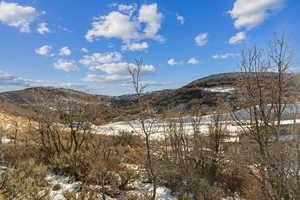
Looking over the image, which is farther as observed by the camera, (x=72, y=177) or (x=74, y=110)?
(x=74, y=110)

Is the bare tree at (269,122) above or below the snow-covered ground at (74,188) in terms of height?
above

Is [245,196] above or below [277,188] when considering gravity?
below

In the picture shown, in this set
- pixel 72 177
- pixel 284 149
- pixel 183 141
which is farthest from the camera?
pixel 183 141

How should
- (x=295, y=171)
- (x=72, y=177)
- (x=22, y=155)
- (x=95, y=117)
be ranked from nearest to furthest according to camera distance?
(x=295, y=171), (x=72, y=177), (x=22, y=155), (x=95, y=117)

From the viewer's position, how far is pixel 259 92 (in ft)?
14.9

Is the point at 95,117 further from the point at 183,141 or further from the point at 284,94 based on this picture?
the point at 284,94

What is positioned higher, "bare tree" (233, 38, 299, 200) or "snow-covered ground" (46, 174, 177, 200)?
"bare tree" (233, 38, 299, 200)

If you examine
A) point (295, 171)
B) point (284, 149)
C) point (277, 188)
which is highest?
point (284, 149)

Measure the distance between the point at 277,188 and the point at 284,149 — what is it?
2.26ft

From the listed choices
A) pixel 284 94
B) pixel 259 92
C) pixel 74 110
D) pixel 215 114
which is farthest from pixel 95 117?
pixel 284 94

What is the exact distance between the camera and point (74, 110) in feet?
20.4

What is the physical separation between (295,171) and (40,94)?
273 inches

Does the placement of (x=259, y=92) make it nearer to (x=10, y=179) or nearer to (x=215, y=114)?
(x=215, y=114)

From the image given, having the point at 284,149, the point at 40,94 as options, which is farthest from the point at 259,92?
the point at 40,94
